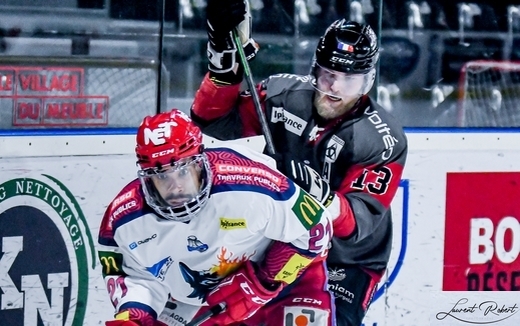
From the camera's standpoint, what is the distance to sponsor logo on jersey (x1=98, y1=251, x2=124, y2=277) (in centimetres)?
289

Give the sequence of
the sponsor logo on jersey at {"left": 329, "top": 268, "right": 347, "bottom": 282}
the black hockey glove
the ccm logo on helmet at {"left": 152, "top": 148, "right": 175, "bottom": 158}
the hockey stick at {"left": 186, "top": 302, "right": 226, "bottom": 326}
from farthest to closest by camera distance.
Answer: the sponsor logo on jersey at {"left": 329, "top": 268, "right": 347, "bottom": 282}
the black hockey glove
the hockey stick at {"left": 186, "top": 302, "right": 226, "bottom": 326}
the ccm logo on helmet at {"left": 152, "top": 148, "right": 175, "bottom": 158}

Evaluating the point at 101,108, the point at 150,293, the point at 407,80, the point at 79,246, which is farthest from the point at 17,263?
the point at 407,80

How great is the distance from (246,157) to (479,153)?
1725mm

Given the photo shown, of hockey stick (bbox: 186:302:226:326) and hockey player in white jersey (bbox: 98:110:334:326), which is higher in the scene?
hockey player in white jersey (bbox: 98:110:334:326)

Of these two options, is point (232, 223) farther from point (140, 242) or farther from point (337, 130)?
point (337, 130)

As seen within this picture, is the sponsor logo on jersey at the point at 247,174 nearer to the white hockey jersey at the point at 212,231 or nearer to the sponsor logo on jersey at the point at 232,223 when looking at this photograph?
the white hockey jersey at the point at 212,231

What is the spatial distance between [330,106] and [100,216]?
103 cm

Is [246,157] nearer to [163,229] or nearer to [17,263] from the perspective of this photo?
[163,229]

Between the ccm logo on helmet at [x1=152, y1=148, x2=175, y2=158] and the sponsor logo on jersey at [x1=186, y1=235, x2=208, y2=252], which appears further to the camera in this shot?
the sponsor logo on jersey at [x1=186, y1=235, x2=208, y2=252]

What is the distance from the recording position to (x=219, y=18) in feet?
10.2

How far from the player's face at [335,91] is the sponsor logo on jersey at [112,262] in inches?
31.5

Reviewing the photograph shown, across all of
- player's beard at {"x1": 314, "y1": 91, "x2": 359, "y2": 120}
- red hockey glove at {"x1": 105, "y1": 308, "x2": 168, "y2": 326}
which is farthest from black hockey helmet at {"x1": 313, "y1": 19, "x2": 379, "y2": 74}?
red hockey glove at {"x1": 105, "y1": 308, "x2": 168, "y2": 326}

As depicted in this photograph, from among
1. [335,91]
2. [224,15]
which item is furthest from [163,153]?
[335,91]
